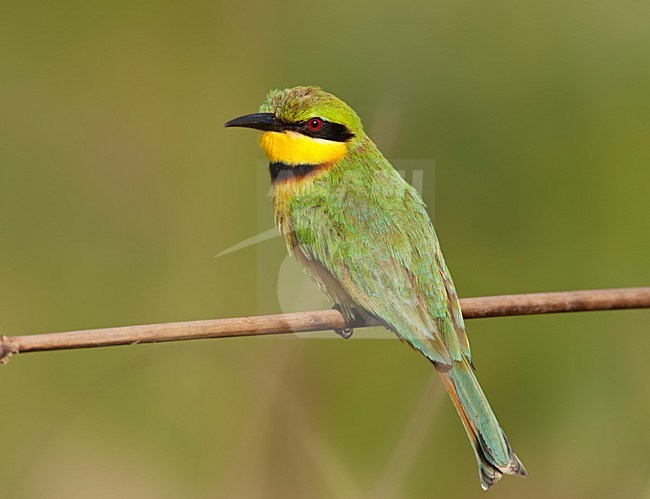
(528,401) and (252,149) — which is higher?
(252,149)

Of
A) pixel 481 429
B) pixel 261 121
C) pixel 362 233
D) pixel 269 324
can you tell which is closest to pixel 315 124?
pixel 261 121

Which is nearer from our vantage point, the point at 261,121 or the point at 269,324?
the point at 269,324

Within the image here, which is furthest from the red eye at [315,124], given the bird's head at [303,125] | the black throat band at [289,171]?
the black throat band at [289,171]

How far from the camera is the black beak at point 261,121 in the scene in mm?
2330

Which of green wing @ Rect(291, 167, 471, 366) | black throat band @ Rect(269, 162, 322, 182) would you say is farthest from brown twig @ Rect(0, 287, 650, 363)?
black throat band @ Rect(269, 162, 322, 182)

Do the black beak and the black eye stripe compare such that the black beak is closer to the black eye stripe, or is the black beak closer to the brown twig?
the black eye stripe

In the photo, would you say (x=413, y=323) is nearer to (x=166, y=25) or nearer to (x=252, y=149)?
(x=252, y=149)

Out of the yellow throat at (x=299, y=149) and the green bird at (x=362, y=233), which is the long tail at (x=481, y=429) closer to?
the green bird at (x=362, y=233)

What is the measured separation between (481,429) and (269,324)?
0.48 m

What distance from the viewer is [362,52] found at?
11.6 feet

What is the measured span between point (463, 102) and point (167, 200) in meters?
1.15

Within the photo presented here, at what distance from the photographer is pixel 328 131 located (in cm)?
242

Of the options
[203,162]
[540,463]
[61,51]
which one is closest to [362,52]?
[203,162]

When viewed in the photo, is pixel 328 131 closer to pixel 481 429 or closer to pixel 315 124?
pixel 315 124
